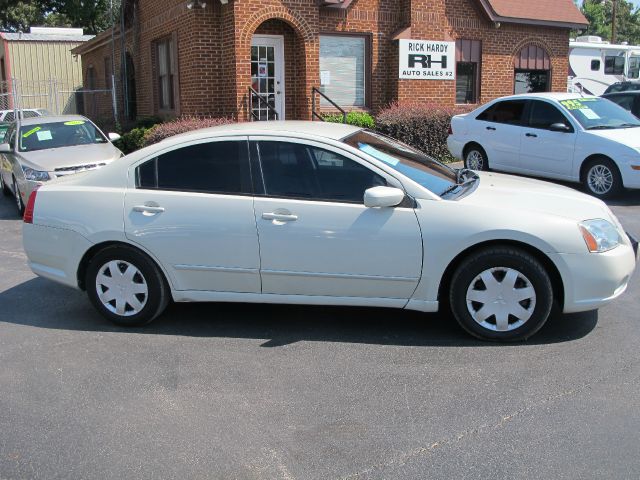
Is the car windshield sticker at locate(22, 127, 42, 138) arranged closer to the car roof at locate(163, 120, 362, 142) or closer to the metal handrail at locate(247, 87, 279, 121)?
the metal handrail at locate(247, 87, 279, 121)

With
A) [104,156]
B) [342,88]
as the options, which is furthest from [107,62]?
[104,156]

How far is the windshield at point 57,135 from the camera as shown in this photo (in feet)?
37.4

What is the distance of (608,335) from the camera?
5.21m

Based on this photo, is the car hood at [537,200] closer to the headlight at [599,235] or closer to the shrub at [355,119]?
the headlight at [599,235]

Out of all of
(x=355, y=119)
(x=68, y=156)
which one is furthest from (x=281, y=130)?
(x=355, y=119)

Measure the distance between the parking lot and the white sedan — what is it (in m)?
0.33

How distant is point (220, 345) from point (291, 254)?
87 centimetres

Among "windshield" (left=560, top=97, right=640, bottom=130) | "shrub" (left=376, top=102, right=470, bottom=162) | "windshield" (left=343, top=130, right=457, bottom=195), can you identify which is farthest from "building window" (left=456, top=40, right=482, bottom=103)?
"windshield" (left=343, top=130, right=457, bottom=195)

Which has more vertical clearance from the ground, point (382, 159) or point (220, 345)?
point (382, 159)

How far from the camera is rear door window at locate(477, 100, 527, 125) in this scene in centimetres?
1209

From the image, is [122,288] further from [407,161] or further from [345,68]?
[345,68]

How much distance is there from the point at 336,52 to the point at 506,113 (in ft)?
16.5

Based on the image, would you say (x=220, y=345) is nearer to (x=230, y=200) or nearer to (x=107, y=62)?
(x=230, y=200)

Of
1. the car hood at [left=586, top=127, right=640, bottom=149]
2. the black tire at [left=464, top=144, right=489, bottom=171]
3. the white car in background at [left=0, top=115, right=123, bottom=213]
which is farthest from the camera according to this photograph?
the black tire at [left=464, top=144, right=489, bottom=171]
